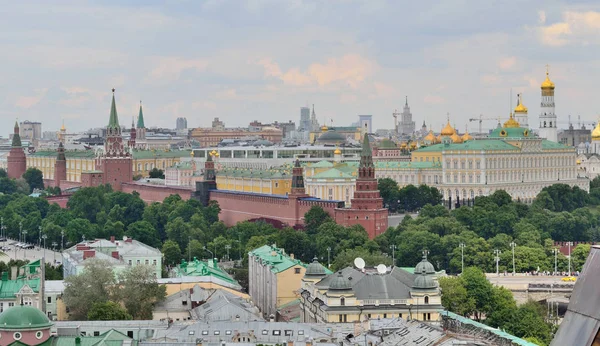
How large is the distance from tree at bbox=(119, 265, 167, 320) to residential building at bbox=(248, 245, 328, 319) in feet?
18.8

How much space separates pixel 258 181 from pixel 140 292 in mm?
69926

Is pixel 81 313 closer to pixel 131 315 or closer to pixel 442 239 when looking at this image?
pixel 131 315

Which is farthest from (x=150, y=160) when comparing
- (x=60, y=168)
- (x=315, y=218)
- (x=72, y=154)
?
(x=315, y=218)

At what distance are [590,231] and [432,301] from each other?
4748 cm

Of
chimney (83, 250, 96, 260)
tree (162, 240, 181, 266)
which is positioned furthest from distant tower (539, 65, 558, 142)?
chimney (83, 250, 96, 260)

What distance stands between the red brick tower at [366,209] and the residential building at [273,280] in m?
28.5

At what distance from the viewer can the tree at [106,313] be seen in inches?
1893

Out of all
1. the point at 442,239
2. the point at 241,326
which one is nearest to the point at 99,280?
the point at 241,326

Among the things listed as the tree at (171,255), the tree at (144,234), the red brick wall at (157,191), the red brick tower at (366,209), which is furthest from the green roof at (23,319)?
the red brick wall at (157,191)

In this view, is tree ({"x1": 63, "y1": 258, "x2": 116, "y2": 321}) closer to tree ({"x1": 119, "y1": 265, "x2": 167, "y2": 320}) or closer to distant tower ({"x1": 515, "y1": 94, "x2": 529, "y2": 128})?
tree ({"x1": 119, "y1": 265, "x2": 167, "y2": 320})

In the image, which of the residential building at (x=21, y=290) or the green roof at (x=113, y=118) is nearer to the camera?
the residential building at (x=21, y=290)

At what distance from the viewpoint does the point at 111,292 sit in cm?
5259

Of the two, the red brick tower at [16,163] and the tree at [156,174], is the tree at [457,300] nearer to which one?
the tree at [156,174]

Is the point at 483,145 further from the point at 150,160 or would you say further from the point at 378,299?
the point at 378,299
